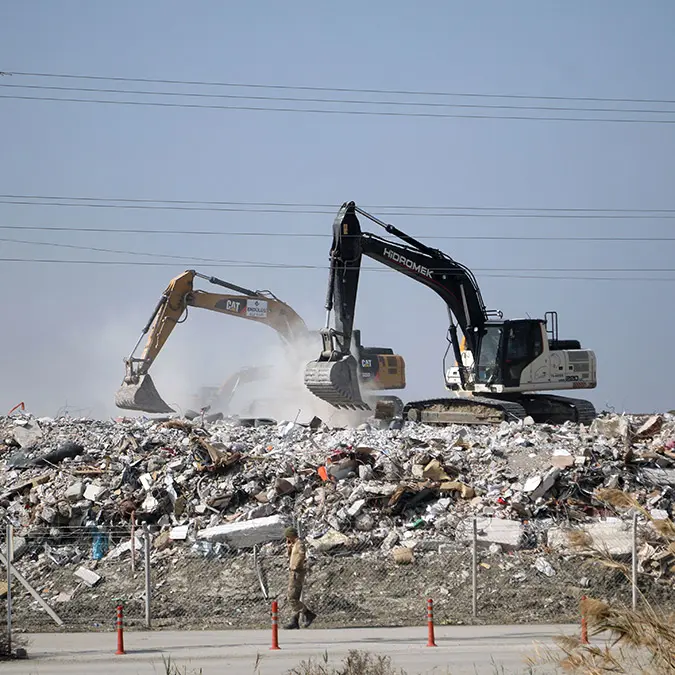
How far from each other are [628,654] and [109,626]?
32.3 ft

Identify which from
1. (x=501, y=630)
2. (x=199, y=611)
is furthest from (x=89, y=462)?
(x=501, y=630)

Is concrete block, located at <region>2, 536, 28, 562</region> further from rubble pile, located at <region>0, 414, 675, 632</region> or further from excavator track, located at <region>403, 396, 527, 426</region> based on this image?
excavator track, located at <region>403, 396, 527, 426</region>

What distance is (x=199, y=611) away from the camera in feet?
50.6

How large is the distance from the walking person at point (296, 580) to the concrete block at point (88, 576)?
3.79 meters

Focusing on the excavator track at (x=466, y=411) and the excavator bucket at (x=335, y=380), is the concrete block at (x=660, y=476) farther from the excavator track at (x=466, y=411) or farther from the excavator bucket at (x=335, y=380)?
the excavator bucket at (x=335, y=380)

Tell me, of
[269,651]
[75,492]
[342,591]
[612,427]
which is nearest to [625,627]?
[269,651]

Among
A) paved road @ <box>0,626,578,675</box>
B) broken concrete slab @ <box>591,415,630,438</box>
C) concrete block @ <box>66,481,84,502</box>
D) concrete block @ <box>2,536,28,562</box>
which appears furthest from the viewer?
broken concrete slab @ <box>591,415,630,438</box>

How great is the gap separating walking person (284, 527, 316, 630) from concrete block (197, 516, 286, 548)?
8.82 ft

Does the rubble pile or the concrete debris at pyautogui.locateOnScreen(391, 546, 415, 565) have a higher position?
the rubble pile

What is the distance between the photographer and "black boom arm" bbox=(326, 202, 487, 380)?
2453 cm

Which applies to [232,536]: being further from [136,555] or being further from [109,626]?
[109,626]

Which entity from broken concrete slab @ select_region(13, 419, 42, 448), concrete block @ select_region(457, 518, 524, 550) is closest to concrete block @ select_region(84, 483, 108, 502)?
broken concrete slab @ select_region(13, 419, 42, 448)

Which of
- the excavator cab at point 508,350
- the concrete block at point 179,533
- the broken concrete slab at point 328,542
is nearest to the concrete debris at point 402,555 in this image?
the broken concrete slab at point 328,542

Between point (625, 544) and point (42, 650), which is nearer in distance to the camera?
point (42, 650)
